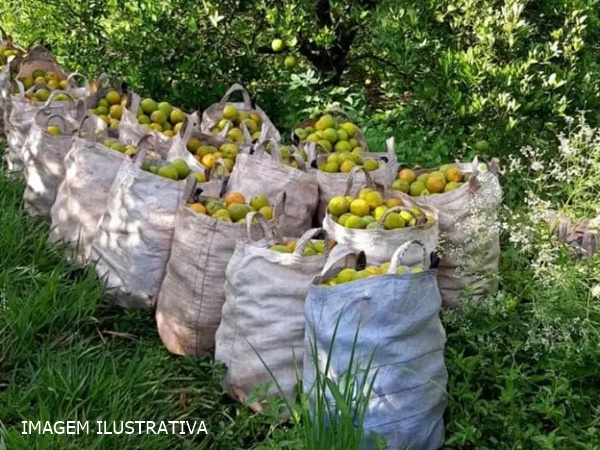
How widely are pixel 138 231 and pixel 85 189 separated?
466 millimetres

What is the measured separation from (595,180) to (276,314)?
51.0 inches

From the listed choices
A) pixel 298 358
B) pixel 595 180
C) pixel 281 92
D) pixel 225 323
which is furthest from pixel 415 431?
pixel 281 92

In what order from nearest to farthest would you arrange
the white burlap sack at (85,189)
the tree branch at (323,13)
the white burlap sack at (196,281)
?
the white burlap sack at (196,281) < the white burlap sack at (85,189) < the tree branch at (323,13)

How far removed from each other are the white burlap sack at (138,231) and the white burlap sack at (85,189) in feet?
0.58

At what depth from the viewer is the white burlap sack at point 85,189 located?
3777 mm

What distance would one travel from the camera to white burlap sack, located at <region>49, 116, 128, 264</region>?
3.78 metres

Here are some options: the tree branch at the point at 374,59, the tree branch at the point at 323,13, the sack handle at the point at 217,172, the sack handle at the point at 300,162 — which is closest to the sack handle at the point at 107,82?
the sack handle at the point at 217,172

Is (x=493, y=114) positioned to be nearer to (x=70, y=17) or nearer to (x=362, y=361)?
(x=362, y=361)

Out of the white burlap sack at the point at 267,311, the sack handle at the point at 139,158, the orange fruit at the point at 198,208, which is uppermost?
the sack handle at the point at 139,158

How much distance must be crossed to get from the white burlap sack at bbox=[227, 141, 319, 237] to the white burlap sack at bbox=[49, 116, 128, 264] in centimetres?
61

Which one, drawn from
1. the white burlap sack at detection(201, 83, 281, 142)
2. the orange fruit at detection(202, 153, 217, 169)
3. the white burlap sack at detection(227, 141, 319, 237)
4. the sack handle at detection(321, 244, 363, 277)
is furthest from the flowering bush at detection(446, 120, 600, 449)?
the white burlap sack at detection(201, 83, 281, 142)

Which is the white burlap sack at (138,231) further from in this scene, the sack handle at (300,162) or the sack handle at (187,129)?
the sack handle at (300,162)

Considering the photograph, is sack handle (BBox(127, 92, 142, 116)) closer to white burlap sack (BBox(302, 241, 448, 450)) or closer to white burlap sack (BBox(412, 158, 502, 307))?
white burlap sack (BBox(412, 158, 502, 307))

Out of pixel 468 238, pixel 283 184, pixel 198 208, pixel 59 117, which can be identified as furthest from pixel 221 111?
pixel 468 238
